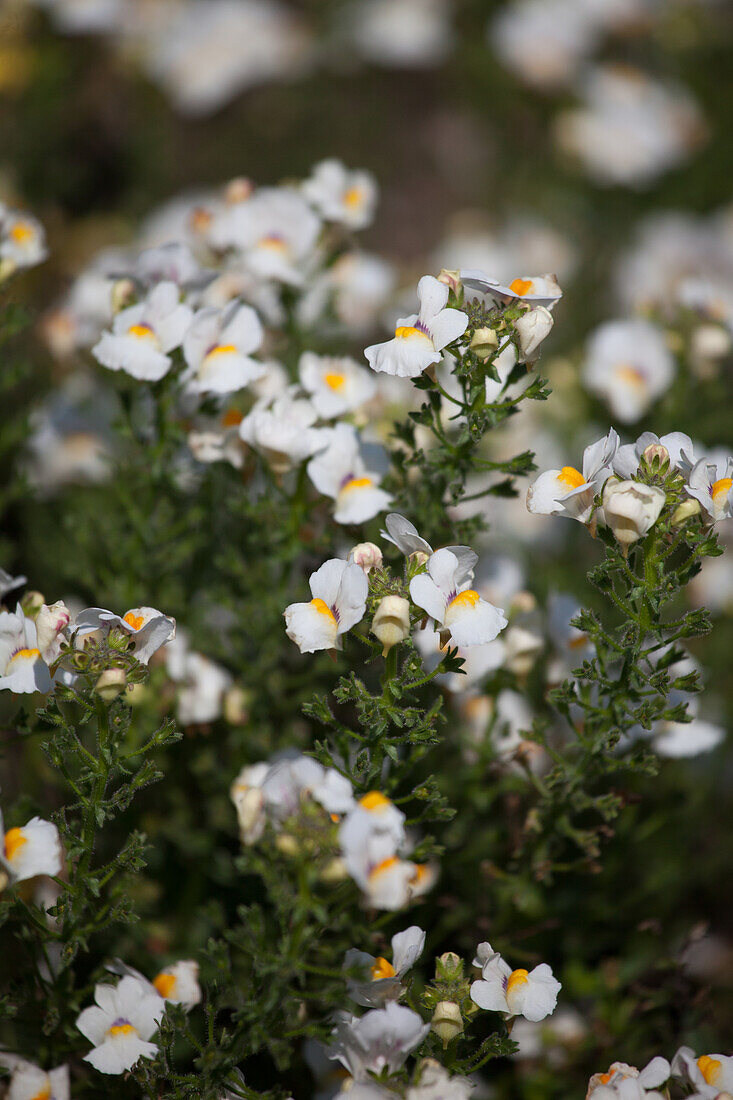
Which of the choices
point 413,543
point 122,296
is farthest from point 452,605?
point 122,296

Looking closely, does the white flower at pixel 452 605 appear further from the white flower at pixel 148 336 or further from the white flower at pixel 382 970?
the white flower at pixel 148 336

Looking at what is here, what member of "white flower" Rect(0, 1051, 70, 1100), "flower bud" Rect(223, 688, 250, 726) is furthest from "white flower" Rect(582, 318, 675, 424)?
"white flower" Rect(0, 1051, 70, 1100)

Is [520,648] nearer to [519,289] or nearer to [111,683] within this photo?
[519,289]

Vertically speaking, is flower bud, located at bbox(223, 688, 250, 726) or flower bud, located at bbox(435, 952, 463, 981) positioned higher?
flower bud, located at bbox(435, 952, 463, 981)

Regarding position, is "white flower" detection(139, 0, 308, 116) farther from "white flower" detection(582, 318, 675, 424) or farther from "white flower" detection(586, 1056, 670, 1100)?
"white flower" detection(586, 1056, 670, 1100)

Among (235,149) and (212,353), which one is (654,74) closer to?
(235,149)
